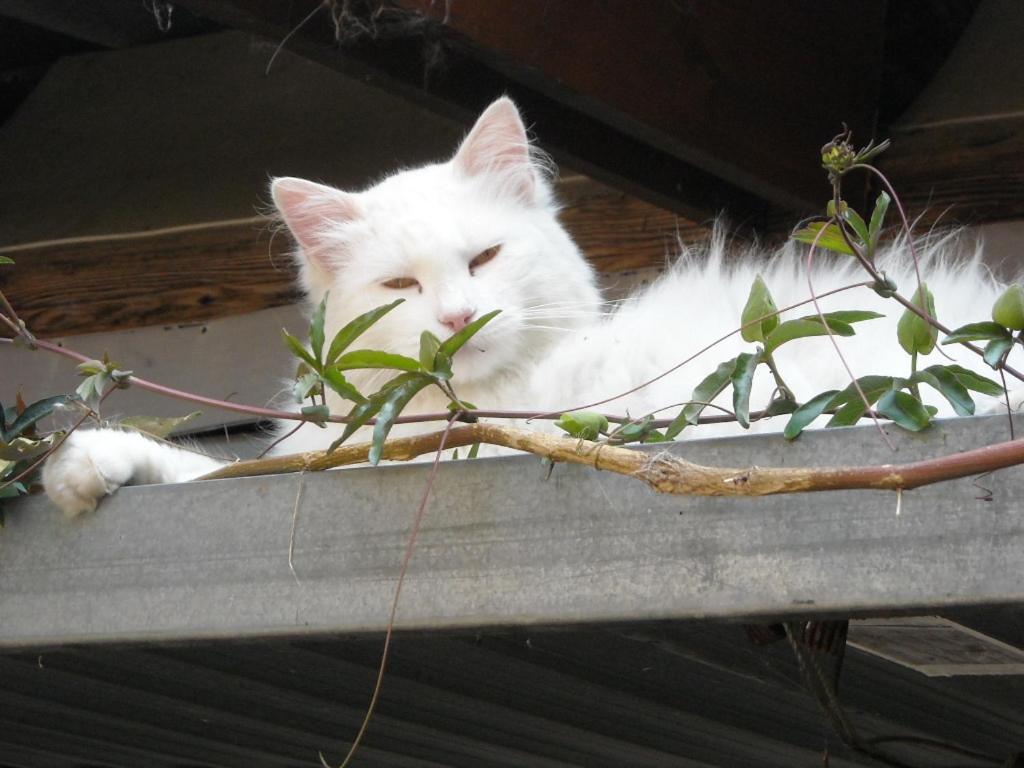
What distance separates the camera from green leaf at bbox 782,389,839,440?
3.81 ft

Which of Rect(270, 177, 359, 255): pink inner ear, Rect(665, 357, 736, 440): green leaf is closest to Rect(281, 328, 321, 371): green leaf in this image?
Rect(665, 357, 736, 440): green leaf

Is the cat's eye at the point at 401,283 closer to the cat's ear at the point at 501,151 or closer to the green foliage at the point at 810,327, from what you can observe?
the cat's ear at the point at 501,151

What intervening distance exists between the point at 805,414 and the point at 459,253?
3.86 feet

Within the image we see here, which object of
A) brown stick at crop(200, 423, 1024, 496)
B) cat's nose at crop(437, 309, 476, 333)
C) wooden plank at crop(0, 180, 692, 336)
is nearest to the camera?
brown stick at crop(200, 423, 1024, 496)

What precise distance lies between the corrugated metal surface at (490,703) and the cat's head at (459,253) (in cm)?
58

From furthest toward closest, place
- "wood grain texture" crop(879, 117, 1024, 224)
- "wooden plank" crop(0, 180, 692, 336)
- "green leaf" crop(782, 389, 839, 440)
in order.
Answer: "wooden plank" crop(0, 180, 692, 336), "wood grain texture" crop(879, 117, 1024, 224), "green leaf" crop(782, 389, 839, 440)

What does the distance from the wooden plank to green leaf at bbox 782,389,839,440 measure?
2.31 meters

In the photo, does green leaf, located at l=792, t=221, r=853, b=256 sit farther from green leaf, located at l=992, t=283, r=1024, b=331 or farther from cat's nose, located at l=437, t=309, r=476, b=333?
cat's nose, located at l=437, t=309, r=476, b=333

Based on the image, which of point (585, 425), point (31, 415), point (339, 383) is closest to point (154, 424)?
point (31, 415)

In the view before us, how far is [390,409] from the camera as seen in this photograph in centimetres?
135

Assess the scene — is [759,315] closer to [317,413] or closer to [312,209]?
[317,413]

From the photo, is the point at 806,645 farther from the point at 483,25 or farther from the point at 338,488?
the point at 483,25

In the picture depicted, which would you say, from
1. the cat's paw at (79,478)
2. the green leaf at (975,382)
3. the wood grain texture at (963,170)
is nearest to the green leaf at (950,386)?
the green leaf at (975,382)

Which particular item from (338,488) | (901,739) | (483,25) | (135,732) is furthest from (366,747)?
(483,25)
